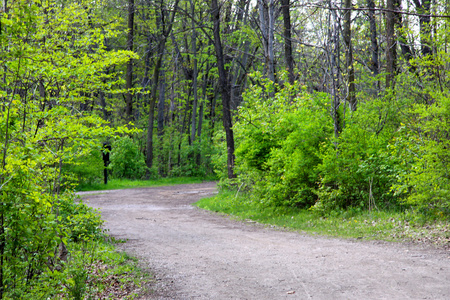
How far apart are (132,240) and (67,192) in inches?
80.3

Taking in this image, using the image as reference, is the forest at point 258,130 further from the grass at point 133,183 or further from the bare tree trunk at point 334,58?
the grass at point 133,183

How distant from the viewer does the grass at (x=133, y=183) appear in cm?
2209

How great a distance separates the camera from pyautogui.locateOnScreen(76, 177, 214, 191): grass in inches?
870

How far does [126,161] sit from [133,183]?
2.15 metres

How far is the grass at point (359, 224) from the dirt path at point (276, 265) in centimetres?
62

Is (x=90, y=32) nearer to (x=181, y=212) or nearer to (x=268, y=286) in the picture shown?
(x=268, y=286)

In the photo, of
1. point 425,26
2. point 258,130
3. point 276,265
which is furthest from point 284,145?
point 276,265

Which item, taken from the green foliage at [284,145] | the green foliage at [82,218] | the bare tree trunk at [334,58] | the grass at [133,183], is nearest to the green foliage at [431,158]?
the bare tree trunk at [334,58]

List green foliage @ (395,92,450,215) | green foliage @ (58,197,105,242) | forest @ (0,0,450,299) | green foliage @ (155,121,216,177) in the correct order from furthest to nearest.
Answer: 1. green foliage @ (155,121,216,177)
2. green foliage @ (395,92,450,215)
3. green foliage @ (58,197,105,242)
4. forest @ (0,0,450,299)

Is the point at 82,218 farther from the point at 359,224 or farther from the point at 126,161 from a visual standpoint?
the point at 126,161

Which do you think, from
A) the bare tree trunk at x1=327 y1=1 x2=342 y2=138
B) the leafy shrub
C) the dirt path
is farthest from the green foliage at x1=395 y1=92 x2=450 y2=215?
the bare tree trunk at x1=327 y1=1 x2=342 y2=138

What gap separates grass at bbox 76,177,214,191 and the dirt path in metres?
12.1

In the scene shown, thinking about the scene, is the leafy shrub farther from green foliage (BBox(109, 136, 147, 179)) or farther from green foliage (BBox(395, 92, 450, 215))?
green foliage (BBox(109, 136, 147, 179))

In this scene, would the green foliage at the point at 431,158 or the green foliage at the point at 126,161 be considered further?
the green foliage at the point at 126,161
